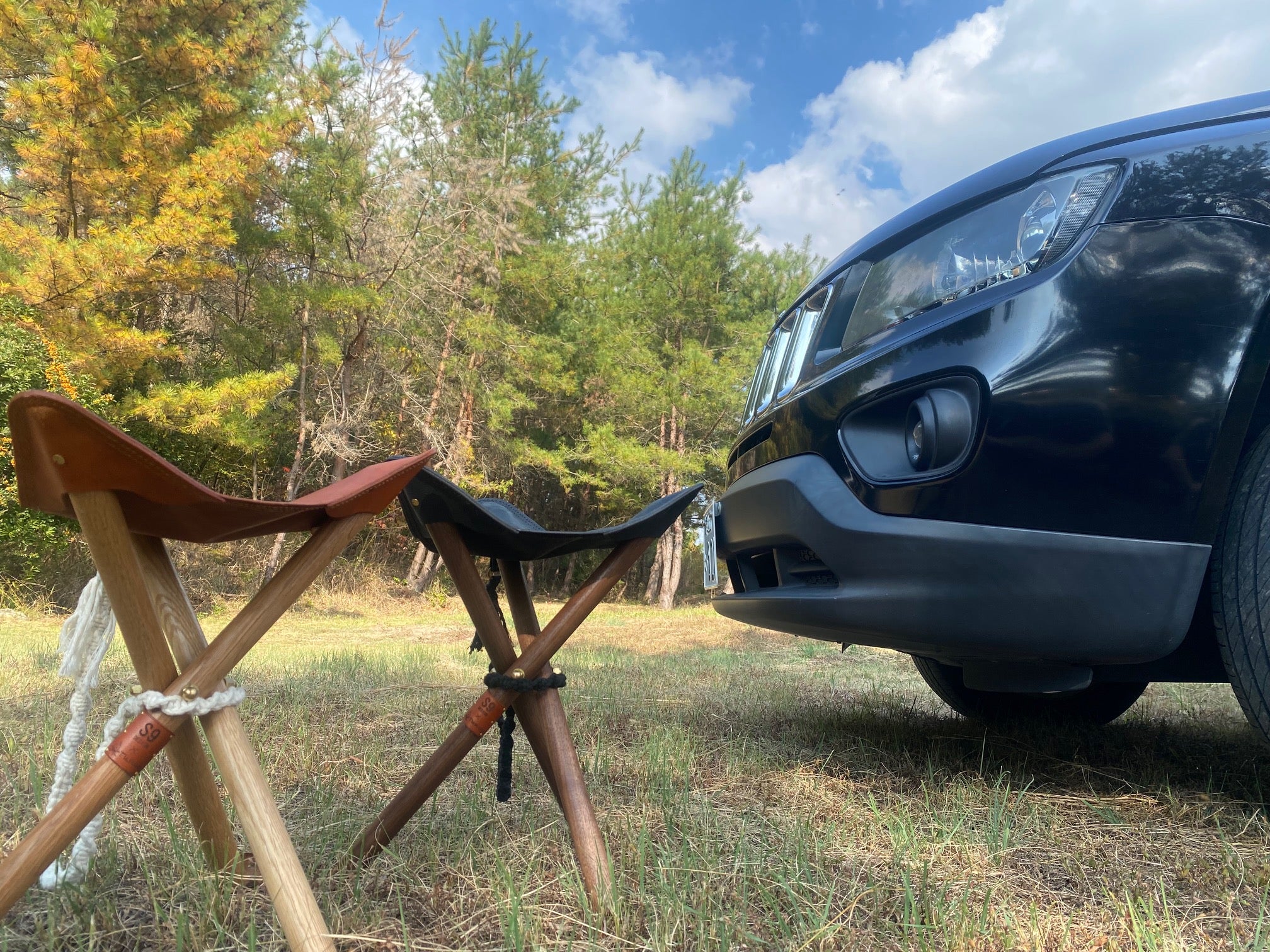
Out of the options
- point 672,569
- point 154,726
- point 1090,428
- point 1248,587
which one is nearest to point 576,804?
point 154,726

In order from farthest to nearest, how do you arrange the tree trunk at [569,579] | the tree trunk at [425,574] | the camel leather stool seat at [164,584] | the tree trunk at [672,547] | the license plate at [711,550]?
the tree trunk at [569,579], the tree trunk at [672,547], the tree trunk at [425,574], the license plate at [711,550], the camel leather stool seat at [164,584]

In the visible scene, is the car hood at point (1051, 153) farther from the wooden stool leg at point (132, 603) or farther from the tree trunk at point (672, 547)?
the tree trunk at point (672, 547)

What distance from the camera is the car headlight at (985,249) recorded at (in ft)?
4.43

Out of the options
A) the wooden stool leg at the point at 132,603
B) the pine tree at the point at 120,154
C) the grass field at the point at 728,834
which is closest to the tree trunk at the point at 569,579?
the pine tree at the point at 120,154

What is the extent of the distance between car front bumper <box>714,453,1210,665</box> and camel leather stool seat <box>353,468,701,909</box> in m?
0.35

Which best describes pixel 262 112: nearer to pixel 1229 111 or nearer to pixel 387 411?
pixel 387 411

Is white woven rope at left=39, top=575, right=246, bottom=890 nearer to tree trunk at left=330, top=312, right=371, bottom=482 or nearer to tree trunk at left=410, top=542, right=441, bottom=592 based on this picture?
tree trunk at left=330, top=312, right=371, bottom=482

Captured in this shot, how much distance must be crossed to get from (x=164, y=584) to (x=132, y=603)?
109mm

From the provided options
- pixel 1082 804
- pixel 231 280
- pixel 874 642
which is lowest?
A: pixel 1082 804

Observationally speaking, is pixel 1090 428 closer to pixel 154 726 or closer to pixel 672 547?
pixel 154 726

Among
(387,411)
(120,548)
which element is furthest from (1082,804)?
(387,411)

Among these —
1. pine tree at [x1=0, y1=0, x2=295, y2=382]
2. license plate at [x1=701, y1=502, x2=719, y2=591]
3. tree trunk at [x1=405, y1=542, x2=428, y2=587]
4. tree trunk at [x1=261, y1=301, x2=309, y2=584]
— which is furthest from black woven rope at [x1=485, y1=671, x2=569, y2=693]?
tree trunk at [x1=405, y1=542, x2=428, y2=587]

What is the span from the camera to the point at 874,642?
1505 mm

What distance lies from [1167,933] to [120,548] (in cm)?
149
